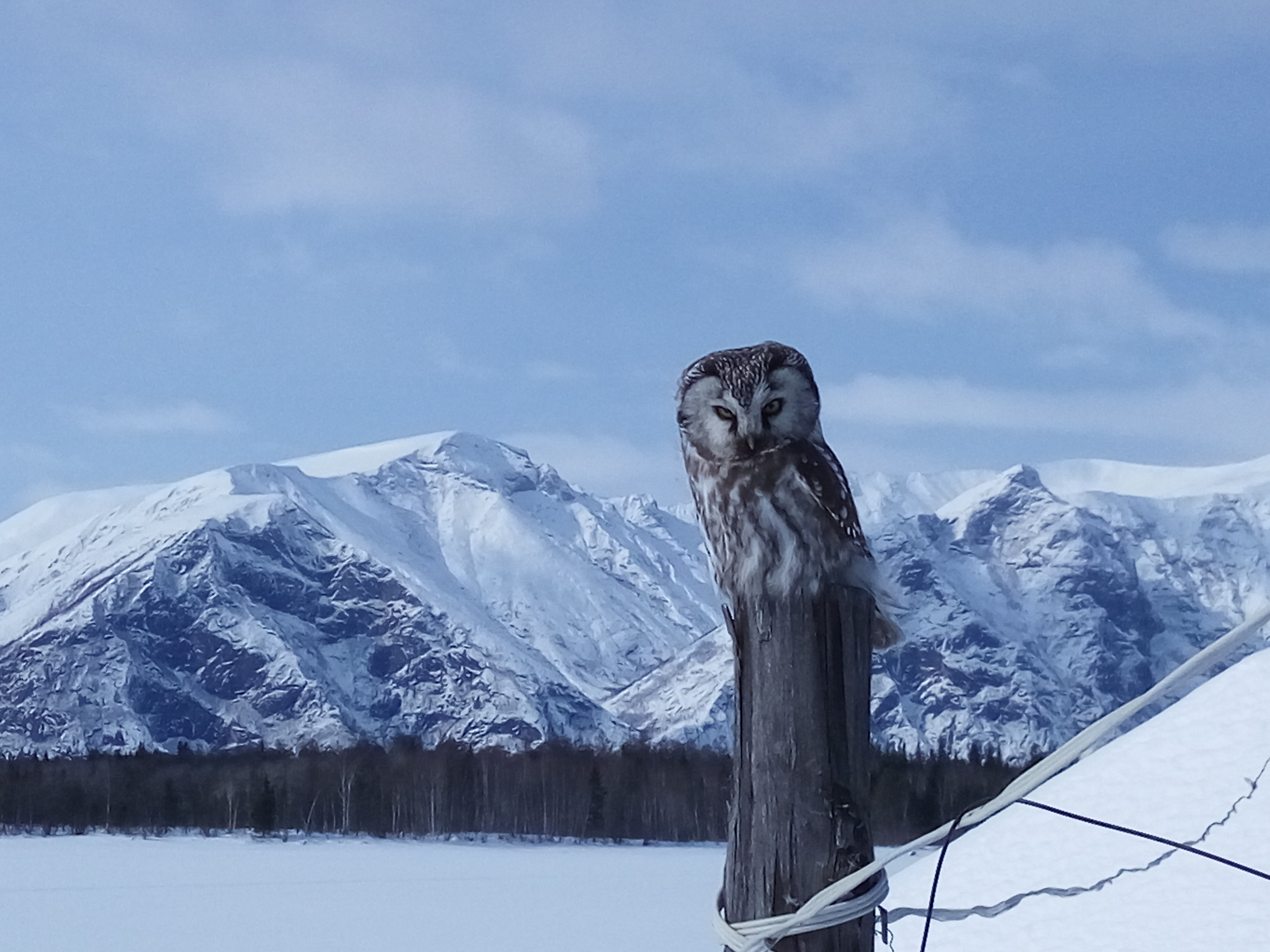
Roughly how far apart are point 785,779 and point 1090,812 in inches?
237

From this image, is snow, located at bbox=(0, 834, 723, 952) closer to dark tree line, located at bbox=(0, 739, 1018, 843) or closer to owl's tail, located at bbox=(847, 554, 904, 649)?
owl's tail, located at bbox=(847, 554, 904, 649)

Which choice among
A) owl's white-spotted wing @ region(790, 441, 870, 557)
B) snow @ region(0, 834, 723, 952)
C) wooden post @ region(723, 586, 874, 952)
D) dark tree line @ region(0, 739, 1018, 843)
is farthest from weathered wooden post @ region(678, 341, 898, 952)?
dark tree line @ region(0, 739, 1018, 843)

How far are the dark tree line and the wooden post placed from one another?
53.7m

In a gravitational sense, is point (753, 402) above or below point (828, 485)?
above

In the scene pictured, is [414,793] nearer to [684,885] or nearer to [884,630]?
[684,885]

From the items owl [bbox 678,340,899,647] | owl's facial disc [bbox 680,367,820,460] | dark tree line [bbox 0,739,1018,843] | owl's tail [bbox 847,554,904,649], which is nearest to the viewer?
owl's tail [bbox 847,554,904,649]

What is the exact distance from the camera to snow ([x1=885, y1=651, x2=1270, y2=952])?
6.38m

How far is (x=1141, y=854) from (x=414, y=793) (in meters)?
60.8

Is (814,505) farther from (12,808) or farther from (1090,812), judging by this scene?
(12,808)

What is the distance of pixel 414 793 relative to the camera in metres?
65.1

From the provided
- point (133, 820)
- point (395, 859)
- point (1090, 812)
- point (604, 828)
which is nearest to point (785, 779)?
point (1090, 812)

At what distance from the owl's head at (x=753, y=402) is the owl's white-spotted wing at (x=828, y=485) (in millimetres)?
48

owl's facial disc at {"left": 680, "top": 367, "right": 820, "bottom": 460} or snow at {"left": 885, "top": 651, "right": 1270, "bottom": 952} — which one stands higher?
owl's facial disc at {"left": 680, "top": 367, "right": 820, "bottom": 460}

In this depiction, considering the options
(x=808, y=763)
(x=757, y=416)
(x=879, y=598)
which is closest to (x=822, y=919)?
(x=808, y=763)
